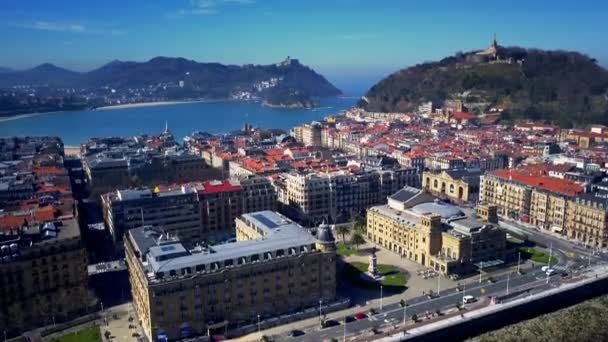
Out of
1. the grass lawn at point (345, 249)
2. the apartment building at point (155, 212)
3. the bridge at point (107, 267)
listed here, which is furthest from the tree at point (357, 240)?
the bridge at point (107, 267)

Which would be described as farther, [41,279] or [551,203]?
[551,203]

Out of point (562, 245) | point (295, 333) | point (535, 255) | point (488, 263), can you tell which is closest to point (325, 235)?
point (295, 333)

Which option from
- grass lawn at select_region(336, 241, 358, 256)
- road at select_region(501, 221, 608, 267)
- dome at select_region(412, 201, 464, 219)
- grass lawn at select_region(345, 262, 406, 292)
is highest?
dome at select_region(412, 201, 464, 219)

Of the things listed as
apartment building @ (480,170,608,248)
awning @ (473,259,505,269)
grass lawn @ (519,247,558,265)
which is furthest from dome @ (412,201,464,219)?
apartment building @ (480,170,608,248)

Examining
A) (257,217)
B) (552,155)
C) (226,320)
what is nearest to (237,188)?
(257,217)

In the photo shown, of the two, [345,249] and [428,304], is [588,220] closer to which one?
[428,304]

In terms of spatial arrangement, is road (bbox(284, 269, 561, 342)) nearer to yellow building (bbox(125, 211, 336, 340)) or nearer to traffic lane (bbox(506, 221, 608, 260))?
yellow building (bbox(125, 211, 336, 340))
